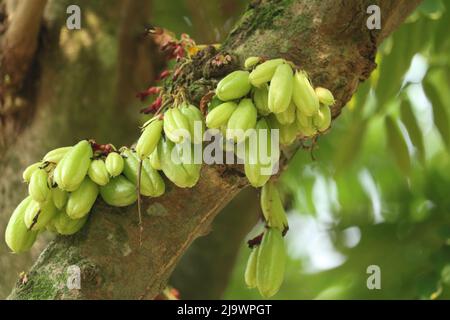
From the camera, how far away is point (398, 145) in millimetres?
2566

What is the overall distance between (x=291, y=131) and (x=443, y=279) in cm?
116

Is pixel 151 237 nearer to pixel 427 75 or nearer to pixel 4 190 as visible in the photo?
pixel 4 190

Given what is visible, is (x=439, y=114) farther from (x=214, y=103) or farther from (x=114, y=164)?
(x=114, y=164)

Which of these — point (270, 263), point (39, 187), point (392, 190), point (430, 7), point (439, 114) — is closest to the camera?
point (39, 187)

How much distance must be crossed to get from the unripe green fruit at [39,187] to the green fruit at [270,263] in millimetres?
481

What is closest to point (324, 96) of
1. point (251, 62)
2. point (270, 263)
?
point (251, 62)

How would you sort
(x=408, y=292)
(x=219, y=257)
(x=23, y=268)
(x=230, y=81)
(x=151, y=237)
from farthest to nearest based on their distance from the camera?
(x=219, y=257) < (x=408, y=292) < (x=23, y=268) < (x=151, y=237) < (x=230, y=81)

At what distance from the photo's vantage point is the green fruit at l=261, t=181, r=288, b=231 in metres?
1.64

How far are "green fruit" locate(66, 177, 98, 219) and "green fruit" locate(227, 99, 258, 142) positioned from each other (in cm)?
32

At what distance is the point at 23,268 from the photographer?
6.67 ft

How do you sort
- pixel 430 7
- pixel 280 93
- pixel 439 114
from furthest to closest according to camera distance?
pixel 439 114 → pixel 430 7 → pixel 280 93

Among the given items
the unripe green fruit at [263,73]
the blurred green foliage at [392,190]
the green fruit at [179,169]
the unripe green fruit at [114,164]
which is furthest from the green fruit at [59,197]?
the blurred green foliage at [392,190]

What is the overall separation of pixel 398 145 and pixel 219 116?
1333 millimetres
